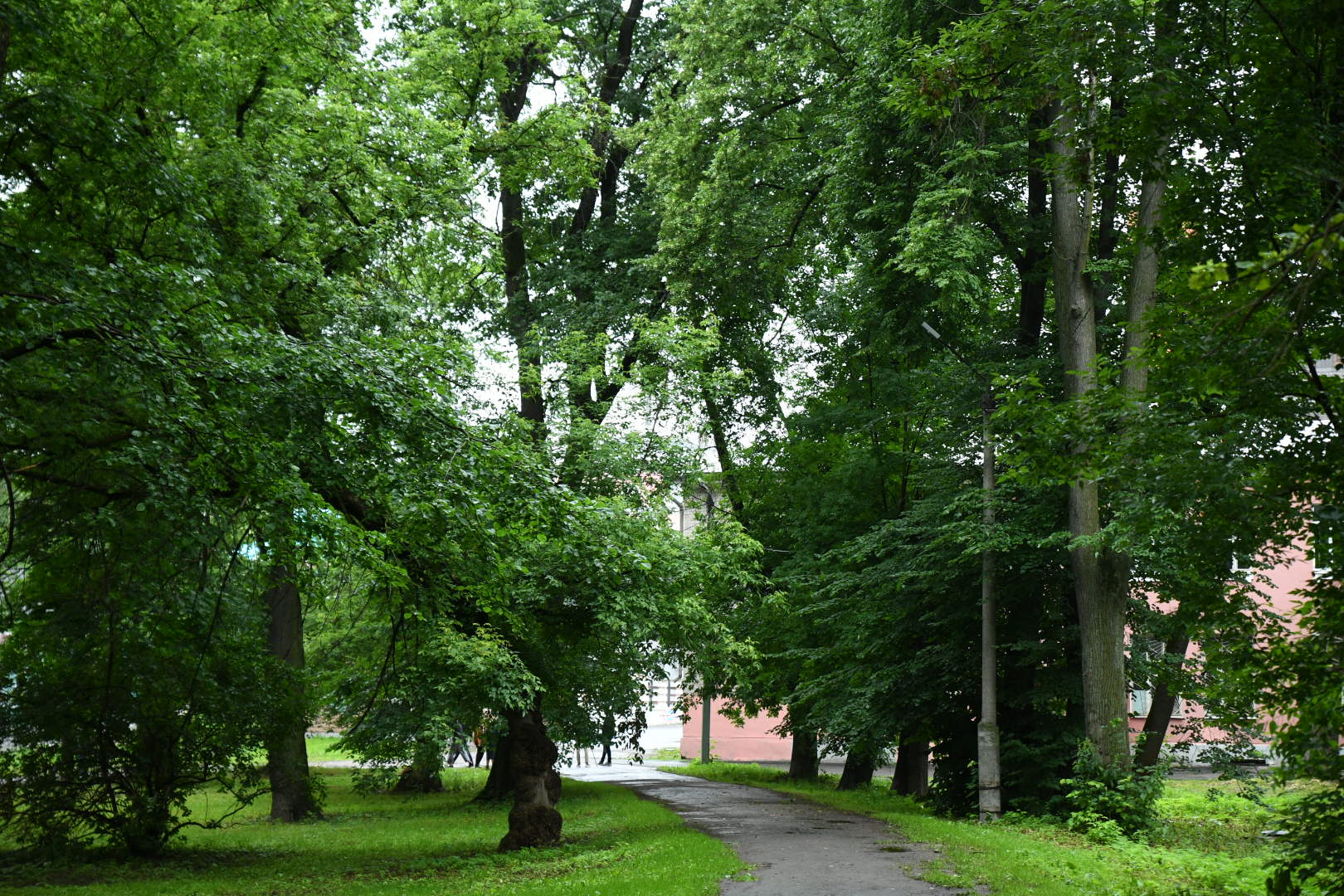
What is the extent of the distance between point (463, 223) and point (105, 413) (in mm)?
9298

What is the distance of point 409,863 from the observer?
46.5 feet

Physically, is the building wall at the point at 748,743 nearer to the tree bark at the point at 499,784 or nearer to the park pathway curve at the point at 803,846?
the tree bark at the point at 499,784

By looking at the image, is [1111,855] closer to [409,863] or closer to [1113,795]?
[1113,795]

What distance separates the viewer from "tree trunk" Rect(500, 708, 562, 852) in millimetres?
15008

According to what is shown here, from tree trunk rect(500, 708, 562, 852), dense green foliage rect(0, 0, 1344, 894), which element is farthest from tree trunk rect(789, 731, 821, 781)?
tree trunk rect(500, 708, 562, 852)

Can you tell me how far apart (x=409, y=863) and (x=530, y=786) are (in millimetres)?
1940

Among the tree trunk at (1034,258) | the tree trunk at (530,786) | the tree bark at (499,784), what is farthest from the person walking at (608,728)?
the tree trunk at (1034,258)

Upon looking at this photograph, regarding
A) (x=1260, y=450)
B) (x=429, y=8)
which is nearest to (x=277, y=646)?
(x=429, y=8)

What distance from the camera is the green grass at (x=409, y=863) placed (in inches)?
443

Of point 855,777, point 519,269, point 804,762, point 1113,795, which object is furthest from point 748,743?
point 1113,795

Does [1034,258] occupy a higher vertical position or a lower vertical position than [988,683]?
higher

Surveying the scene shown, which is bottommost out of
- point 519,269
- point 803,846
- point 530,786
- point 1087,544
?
point 803,846

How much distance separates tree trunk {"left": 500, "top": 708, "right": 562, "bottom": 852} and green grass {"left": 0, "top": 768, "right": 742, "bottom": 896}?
347 millimetres

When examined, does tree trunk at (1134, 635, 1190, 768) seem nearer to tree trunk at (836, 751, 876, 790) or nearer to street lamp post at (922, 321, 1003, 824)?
street lamp post at (922, 321, 1003, 824)
